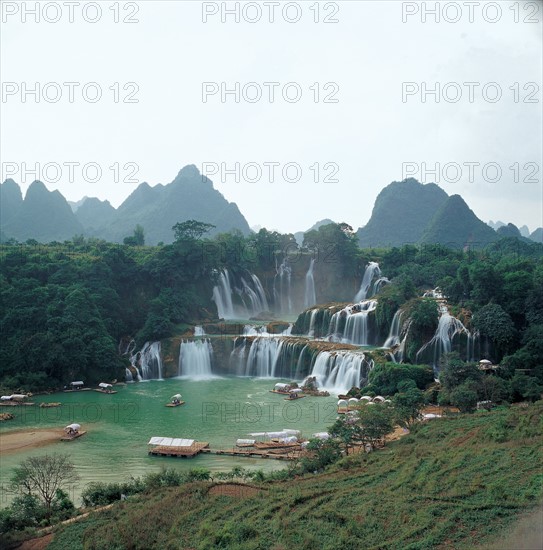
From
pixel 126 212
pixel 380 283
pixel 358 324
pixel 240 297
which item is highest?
pixel 126 212

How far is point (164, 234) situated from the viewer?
56.2 meters

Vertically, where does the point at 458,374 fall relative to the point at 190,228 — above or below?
below

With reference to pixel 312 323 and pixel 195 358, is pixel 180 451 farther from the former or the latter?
pixel 312 323

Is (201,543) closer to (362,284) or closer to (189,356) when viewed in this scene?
(189,356)

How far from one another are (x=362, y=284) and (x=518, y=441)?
73.1ft

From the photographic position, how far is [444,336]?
59.5 ft

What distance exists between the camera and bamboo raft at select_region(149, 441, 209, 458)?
41.1 feet

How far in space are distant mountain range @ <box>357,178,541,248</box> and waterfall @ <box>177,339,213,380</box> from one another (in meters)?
28.2

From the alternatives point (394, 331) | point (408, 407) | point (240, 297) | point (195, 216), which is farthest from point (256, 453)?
point (195, 216)

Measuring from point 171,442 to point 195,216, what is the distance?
154 feet

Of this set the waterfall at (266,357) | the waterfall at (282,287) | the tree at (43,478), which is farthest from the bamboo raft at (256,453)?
the waterfall at (282,287)

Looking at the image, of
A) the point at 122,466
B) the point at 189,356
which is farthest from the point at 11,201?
the point at 122,466

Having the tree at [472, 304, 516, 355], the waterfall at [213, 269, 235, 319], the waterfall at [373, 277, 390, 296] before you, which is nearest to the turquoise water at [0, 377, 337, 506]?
the tree at [472, 304, 516, 355]

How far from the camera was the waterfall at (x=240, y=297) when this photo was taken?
1134 inches
